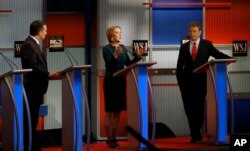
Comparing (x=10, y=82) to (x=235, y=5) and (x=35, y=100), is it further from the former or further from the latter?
(x=235, y=5)

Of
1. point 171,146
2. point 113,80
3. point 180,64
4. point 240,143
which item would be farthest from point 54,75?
point 240,143

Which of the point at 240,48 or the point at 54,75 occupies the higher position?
the point at 240,48

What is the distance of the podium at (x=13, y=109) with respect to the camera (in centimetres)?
552

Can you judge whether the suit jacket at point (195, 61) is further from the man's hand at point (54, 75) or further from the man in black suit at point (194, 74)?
the man's hand at point (54, 75)

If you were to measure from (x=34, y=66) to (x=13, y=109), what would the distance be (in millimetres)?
446

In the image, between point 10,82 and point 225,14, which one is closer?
point 10,82

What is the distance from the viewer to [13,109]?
5750 mm

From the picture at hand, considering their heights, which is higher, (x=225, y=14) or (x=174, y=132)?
(x=225, y=14)

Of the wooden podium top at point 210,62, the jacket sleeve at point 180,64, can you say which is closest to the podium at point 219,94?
the wooden podium top at point 210,62

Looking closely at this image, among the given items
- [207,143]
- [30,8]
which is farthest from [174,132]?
[30,8]

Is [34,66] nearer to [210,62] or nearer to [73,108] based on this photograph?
[73,108]

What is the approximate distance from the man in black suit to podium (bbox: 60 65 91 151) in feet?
5.28

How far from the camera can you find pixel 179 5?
8305 millimetres

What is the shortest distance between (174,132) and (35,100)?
293 cm
